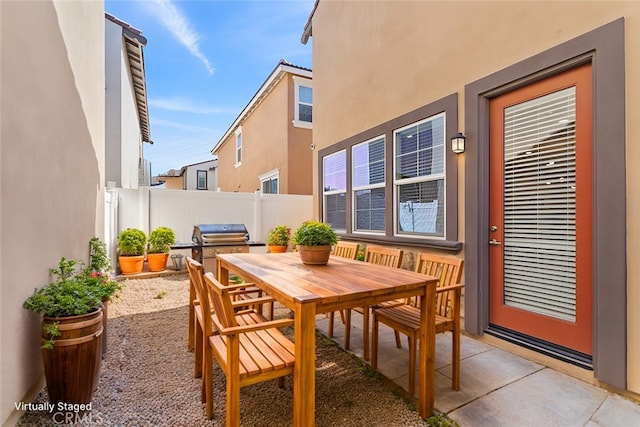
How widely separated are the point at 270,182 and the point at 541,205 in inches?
341

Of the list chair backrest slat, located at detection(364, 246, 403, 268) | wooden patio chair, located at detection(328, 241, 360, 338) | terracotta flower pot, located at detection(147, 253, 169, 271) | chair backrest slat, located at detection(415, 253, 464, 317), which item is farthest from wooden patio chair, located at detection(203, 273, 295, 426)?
terracotta flower pot, located at detection(147, 253, 169, 271)

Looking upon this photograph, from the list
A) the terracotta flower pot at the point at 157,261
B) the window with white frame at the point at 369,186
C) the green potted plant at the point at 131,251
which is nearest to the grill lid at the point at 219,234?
the terracotta flower pot at the point at 157,261

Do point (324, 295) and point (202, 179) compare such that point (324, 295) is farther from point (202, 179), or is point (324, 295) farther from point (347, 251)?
point (202, 179)

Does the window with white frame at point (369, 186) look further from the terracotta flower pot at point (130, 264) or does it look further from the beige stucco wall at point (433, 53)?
the terracotta flower pot at point (130, 264)

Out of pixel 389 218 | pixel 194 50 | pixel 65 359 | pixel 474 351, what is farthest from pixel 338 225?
pixel 194 50

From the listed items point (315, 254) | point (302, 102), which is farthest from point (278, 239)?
point (315, 254)

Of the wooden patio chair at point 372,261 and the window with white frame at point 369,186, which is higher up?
the window with white frame at point 369,186

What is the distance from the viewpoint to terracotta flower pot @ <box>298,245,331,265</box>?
2844 millimetres

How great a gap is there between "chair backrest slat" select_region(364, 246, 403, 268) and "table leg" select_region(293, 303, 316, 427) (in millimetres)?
1637

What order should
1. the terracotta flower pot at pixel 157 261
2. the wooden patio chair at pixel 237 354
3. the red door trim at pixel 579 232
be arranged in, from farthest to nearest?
the terracotta flower pot at pixel 157 261
the red door trim at pixel 579 232
the wooden patio chair at pixel 237 354

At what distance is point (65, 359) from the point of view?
190cm

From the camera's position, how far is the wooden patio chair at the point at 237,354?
168 cm

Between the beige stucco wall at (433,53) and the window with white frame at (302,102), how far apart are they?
2156mm

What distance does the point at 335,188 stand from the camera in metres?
6.34
